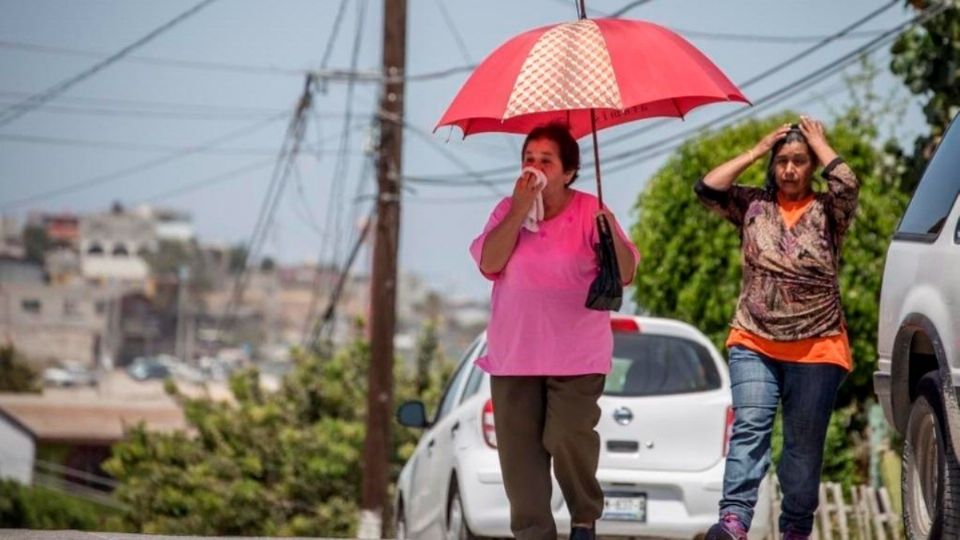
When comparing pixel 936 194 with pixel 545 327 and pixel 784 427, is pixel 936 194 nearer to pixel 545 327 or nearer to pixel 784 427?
pixel 784 427

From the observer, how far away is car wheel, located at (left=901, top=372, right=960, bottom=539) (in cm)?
729

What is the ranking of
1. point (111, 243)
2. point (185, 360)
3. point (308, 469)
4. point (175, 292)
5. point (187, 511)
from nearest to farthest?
point (308, 469) < point (187, 511) < point (185, 360) < point (175, 292) < point (111, 243)

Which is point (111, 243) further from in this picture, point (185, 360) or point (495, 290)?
point (495, 290)

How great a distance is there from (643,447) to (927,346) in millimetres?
3490

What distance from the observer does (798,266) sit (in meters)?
8.39

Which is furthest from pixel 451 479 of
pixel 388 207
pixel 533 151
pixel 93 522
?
pixel 93 522

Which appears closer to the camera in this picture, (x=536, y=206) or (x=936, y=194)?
(x=536, y=206)

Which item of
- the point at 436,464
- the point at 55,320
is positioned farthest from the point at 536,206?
the point at 55,320

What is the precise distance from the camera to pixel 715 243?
60.6 feet

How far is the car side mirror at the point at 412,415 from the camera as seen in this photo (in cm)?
1265

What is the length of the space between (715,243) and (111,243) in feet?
528

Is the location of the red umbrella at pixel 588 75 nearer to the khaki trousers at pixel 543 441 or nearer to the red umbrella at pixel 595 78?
the red umbrella at pixel 595 78

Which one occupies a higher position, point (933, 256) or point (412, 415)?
point (933, 256)

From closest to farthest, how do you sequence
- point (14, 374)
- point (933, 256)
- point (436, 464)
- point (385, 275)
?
point (933, 256) < point (436, 464) < point (385, 275) < point (14, 374)
